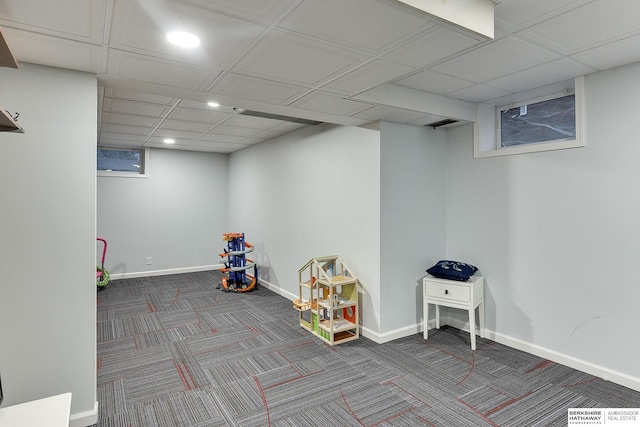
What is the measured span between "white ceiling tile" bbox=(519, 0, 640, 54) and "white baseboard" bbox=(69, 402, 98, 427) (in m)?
3.40

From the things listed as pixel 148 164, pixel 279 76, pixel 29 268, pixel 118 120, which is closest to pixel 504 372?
pixel 279 76

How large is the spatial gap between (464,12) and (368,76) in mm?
791

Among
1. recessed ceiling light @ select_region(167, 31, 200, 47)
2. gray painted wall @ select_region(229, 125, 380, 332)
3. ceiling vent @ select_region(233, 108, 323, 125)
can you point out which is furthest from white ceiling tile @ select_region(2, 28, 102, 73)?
gray painted wall @ select_region(229, 125, 380, 332)

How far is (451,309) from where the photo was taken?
12.4 ft

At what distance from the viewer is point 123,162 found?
6129mm

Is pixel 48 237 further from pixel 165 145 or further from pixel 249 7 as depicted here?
pixel 165 145

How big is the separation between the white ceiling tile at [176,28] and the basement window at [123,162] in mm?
4755

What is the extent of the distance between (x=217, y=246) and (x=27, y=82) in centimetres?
511

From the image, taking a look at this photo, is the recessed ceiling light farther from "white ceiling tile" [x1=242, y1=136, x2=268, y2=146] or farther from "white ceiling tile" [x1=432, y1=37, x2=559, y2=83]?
"white ceiling tile" [x1=242, y1=136, x2=268, y2=146]

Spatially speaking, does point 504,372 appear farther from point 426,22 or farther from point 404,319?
point 426,22

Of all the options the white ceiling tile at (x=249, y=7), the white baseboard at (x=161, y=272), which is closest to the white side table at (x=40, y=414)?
the white ceiling tile at (x=249, y=7)

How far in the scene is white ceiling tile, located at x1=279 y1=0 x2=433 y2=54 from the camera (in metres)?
1.52

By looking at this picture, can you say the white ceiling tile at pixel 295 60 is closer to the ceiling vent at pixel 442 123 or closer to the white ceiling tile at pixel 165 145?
the ceiling vent at pixel 442 123

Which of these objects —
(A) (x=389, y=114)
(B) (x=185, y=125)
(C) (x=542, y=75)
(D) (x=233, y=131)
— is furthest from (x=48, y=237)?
(C) (x=542, y=75)
